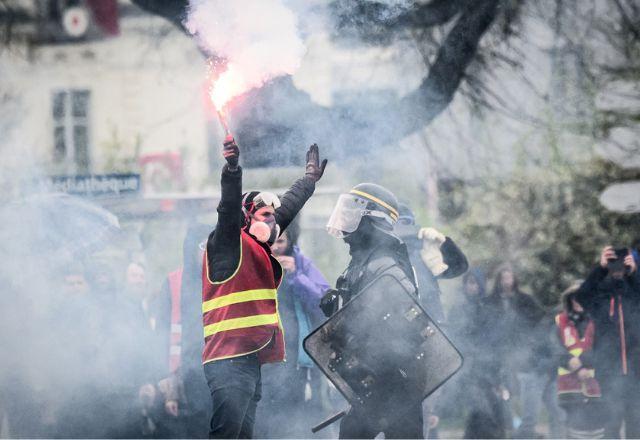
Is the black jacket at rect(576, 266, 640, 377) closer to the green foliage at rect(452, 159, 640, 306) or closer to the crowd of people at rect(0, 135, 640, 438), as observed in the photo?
the crowd of people at rect(0, 135, 640, 438)

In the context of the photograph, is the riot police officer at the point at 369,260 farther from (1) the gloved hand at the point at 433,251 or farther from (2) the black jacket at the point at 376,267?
(1) the gloved hand at the point at 433,251

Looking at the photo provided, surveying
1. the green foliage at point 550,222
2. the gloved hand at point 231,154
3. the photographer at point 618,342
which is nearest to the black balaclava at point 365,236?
the gloved hand at point 231,154

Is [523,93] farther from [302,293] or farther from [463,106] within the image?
[302,293]

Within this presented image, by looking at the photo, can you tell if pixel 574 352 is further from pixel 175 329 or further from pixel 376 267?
pixel 175 329

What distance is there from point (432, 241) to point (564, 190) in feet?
4.68

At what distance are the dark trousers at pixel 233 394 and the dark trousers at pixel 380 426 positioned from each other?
585 millimetres

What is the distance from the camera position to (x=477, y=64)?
24.8 feet

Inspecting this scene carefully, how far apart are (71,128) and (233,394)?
347 cm

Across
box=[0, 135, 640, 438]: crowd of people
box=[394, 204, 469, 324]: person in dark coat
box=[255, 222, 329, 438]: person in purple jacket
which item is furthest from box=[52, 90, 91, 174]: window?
box=[394, 204, 469, 324]: person in dark coat

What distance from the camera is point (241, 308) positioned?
16.8ft

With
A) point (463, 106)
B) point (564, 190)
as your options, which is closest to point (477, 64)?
Answer: point (463, 106)

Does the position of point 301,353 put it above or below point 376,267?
below

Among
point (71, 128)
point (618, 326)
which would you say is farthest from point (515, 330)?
point (71, 128)

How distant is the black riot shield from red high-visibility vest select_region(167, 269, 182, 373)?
4.93 ft
